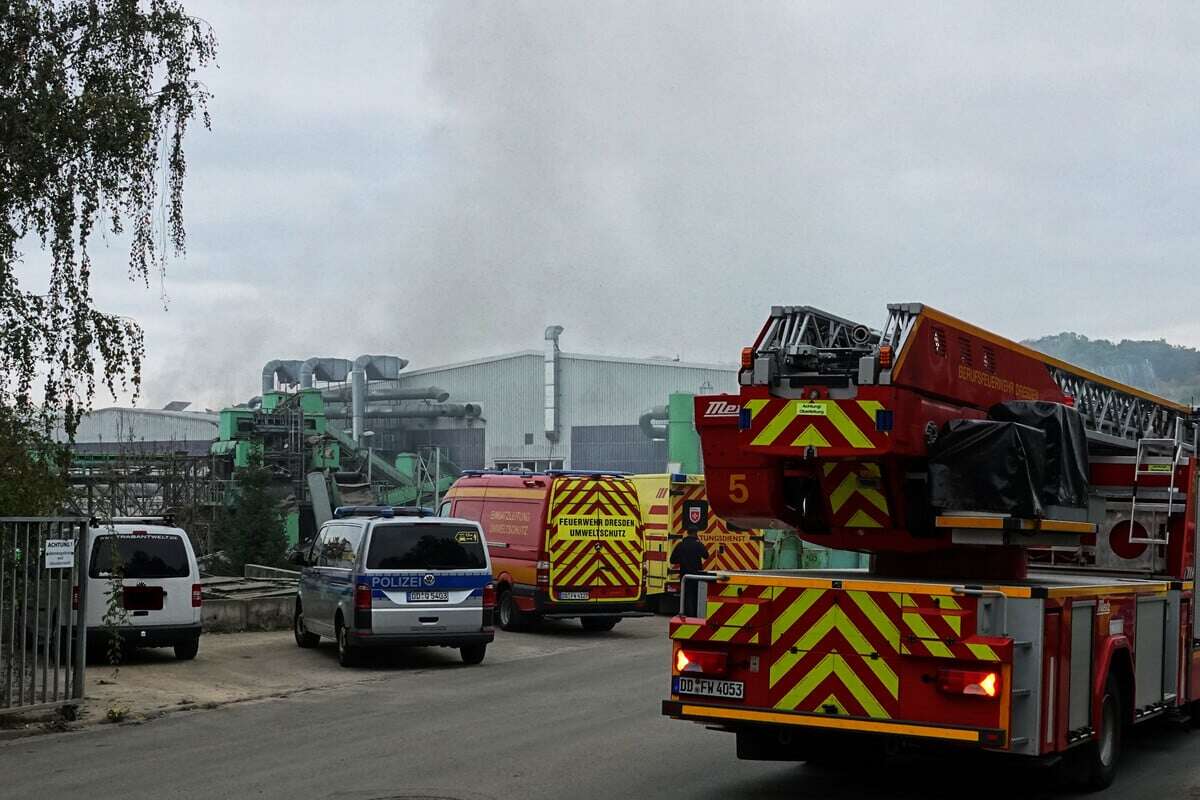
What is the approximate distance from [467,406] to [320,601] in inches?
1890

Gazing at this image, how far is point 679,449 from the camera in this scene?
178ft

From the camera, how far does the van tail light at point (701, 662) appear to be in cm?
916

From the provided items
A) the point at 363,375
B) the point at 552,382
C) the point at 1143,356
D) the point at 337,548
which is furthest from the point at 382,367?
the point at 1143,356

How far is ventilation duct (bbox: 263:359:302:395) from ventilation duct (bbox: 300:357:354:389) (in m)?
1.14

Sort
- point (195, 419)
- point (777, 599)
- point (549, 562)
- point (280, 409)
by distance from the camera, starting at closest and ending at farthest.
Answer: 1. point (777, 599)
2. point (549, 562)
3. point (280, 409)
4. point (195, 419)

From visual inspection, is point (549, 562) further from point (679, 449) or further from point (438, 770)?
point (679, 449)

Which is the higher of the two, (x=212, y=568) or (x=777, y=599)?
→ (x=777, y=599)

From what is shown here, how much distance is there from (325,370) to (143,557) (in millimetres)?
53446

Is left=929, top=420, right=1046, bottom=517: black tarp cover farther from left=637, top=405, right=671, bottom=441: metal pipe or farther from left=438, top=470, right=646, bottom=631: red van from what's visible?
left=637, top=405, right=671, bottom=441: metal pipe

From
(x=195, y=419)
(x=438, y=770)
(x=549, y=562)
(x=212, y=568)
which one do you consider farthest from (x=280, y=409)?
(x=438, y=770)

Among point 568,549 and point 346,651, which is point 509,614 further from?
point 346,651

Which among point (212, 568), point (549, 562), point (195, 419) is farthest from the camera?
point (195, 419)

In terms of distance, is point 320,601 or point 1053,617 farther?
point 320,601

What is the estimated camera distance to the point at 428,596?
1739 centimetres
